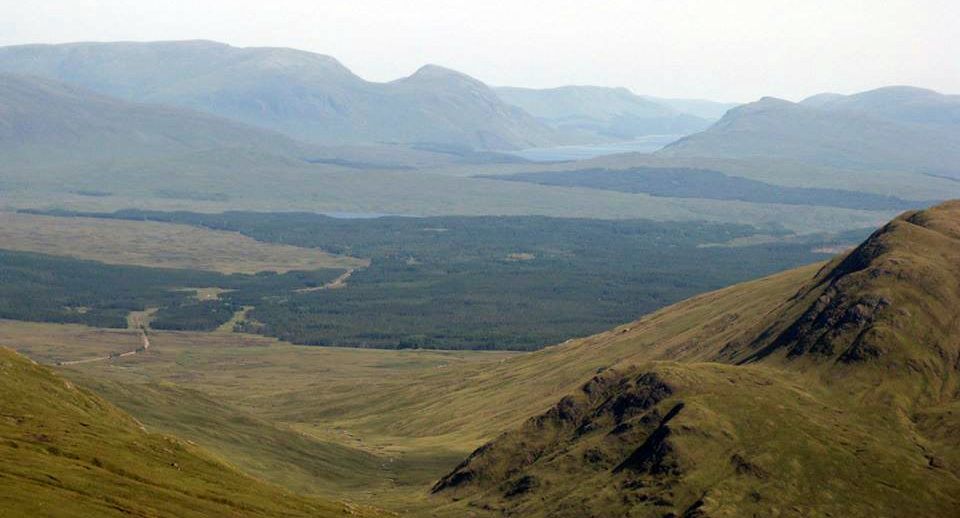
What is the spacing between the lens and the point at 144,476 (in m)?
133

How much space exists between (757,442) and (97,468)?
78.2m

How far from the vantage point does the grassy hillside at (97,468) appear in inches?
4491

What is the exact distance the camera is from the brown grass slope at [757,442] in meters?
164

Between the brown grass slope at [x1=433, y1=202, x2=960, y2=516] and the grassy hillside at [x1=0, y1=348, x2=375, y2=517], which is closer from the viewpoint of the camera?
the grassy hillside at [x1=0, y1=348, x2=375, y2=517]

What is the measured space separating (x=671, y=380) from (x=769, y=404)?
43.7ft

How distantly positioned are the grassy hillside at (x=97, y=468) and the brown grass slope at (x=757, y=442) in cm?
2988

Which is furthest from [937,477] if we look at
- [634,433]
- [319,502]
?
[319,502]

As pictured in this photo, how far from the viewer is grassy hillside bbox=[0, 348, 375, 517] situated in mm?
114062

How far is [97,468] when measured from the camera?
129 metres

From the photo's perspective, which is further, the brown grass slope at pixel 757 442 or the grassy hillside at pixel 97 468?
the brown grass slope at pixel 757 442

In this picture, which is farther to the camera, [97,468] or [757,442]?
[757,442]

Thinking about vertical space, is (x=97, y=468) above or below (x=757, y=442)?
above

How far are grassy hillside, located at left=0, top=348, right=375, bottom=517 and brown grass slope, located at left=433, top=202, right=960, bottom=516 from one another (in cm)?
2988

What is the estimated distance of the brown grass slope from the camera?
16388cm
